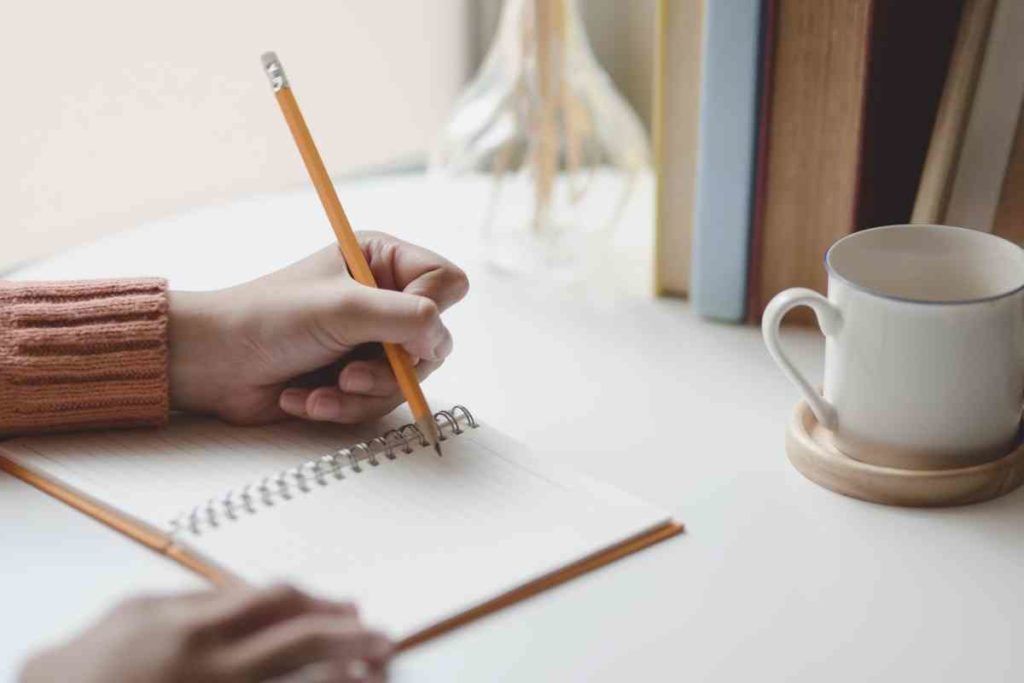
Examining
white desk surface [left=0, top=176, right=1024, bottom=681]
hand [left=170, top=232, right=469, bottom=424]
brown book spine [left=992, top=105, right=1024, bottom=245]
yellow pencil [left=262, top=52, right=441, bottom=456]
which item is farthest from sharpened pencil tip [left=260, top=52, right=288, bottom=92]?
brown book spine [left=992, top=105, right=1024, bottom=245]

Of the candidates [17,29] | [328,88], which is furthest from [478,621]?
[328,88]

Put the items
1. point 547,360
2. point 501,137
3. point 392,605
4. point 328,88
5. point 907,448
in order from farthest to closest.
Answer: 1. point 328,88
2. point 501,137
3. point 547,360
4. point 907,448
5. point 392,605

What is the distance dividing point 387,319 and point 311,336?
5 cm

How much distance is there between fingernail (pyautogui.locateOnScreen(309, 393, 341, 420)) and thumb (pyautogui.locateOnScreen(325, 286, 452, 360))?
1.4 inches

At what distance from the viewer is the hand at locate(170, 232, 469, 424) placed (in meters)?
0.67

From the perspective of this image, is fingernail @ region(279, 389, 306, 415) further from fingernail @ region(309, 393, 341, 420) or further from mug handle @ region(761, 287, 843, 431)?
mug handle @ region(761, 287, 843, 431)

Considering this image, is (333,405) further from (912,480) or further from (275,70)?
(912,480)

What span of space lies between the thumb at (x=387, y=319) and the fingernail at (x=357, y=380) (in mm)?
18

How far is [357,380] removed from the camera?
2.23 ft

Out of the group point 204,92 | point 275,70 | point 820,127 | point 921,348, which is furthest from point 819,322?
point 204,92

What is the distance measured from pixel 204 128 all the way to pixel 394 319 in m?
0.65

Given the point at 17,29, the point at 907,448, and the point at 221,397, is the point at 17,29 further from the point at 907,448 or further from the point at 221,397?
the point at 907,448

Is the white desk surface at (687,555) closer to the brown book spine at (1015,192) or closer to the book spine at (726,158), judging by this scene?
the book spine at (726,158)

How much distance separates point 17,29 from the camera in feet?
3.39
